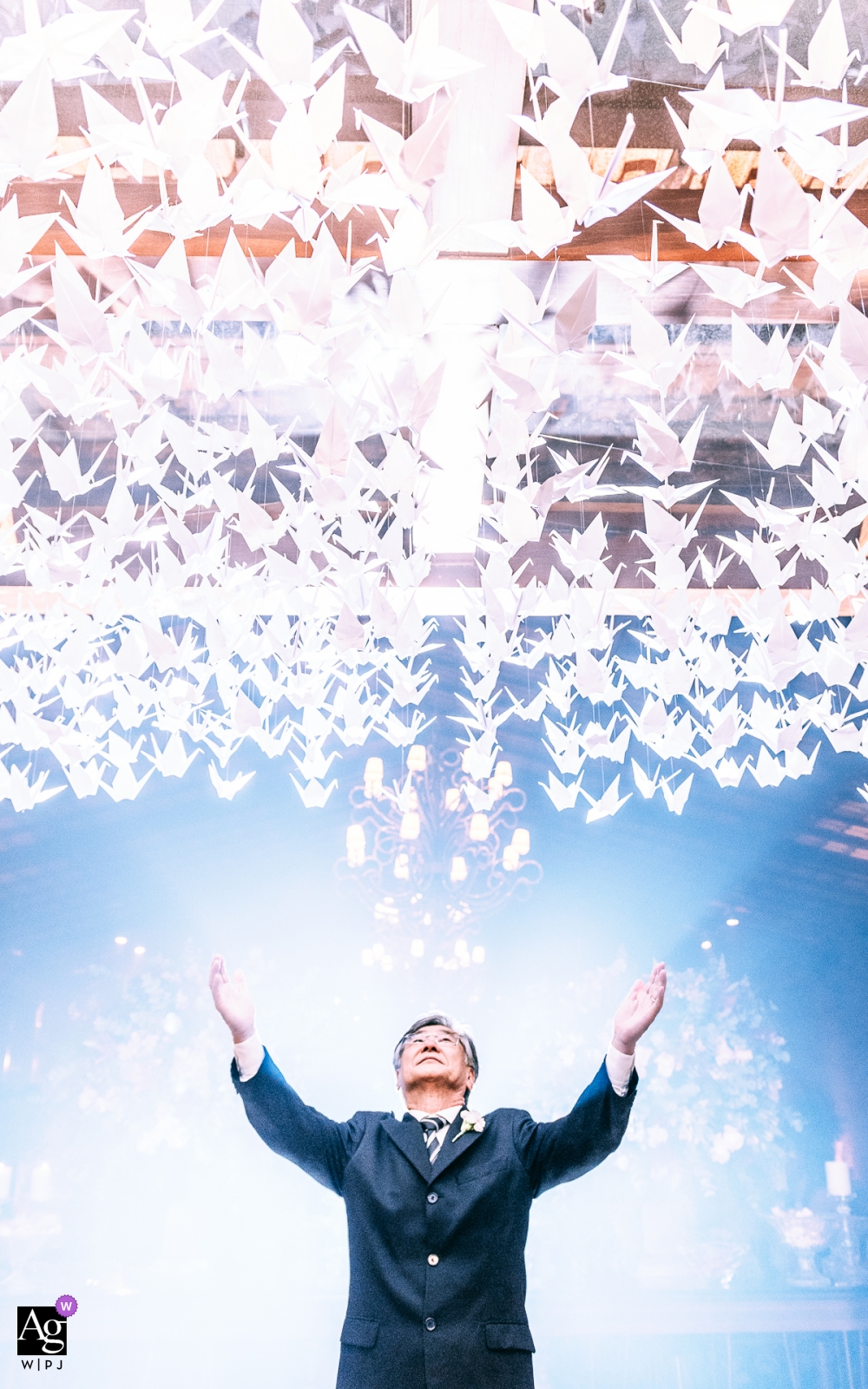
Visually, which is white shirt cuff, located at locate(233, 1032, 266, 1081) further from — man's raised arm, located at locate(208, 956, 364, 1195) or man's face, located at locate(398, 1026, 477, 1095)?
man's face, located at locate(398, 1026, 477, 1095)

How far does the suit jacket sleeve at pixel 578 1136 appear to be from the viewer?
2016mm

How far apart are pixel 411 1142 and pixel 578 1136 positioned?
12.5 inches

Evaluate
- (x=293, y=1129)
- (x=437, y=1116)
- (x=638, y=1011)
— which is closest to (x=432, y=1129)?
(x=437, y=1116)

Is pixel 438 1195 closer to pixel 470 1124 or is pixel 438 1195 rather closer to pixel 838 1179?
pixel 470 1124

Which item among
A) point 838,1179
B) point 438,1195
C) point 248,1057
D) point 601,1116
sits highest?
point 248,1057

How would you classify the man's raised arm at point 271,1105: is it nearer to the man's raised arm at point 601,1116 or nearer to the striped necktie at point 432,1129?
the striped necktie at point 432,1129

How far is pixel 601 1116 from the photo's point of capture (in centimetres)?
202

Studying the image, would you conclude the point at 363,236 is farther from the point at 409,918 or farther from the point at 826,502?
the point at 409,918

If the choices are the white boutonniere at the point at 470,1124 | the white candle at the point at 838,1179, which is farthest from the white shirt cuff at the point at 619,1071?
the white candle at the point at 838,1179

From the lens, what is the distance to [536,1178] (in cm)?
209

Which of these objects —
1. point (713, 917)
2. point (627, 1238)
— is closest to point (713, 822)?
point (713, 917)

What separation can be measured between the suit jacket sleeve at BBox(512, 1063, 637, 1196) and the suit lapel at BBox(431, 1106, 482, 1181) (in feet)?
0.32

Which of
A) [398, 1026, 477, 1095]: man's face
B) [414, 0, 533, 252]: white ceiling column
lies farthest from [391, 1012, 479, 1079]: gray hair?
[414, 0, 533, 252]: white ceiling column

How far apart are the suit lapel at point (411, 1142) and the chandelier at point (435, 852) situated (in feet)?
8.11
